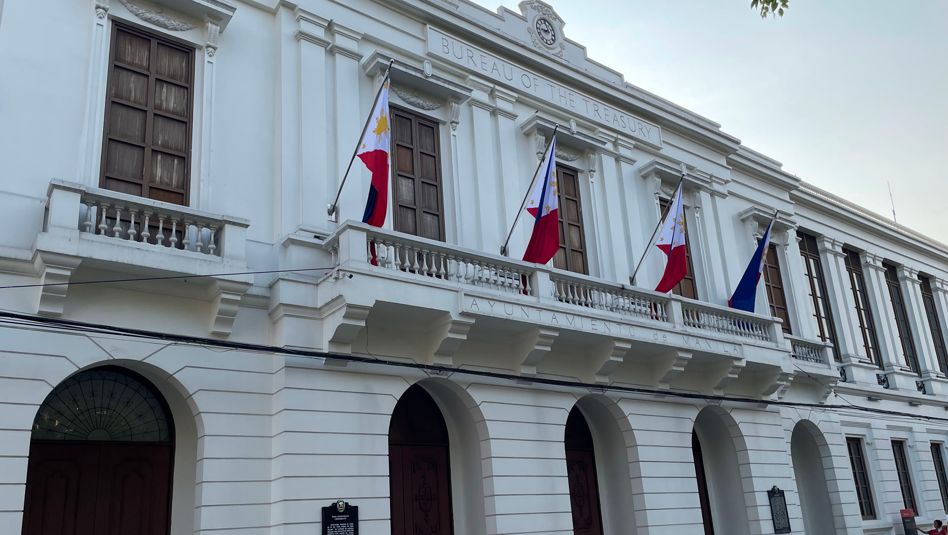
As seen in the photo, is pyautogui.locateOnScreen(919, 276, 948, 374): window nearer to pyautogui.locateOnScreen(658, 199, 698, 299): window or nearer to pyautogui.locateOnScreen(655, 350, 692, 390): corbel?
pyautogui.locateOnScreen(658, 199, 698, 299): window

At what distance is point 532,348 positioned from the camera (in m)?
13.4

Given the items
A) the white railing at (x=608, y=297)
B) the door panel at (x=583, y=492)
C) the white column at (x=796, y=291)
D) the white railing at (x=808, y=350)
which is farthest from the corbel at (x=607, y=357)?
the white column at (x=796, y=291)

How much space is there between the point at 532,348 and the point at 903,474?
14.6 metres

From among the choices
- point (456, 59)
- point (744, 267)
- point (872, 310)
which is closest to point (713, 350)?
point (744, 267)

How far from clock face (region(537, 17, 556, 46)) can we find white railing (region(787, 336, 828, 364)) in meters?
8.78

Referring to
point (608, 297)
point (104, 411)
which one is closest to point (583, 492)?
point (608, 297)

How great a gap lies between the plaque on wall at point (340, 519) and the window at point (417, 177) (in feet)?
15.2

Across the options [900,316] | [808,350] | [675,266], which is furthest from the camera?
[900,316]

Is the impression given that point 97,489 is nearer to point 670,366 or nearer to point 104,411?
point 104,411

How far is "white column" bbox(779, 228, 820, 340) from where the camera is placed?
68.5 ft

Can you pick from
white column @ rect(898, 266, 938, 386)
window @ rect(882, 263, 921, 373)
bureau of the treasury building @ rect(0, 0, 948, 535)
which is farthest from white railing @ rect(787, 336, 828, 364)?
white column @ rect(898, 266, 938, 386)

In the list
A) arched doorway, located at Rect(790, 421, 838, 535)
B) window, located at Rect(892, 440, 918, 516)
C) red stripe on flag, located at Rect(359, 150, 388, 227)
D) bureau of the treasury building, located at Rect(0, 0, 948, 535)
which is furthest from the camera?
window, located at Rect(892, 440, 918, 516)

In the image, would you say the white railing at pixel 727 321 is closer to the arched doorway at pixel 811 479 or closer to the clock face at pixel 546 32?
the arched doorway at pixel 811 479

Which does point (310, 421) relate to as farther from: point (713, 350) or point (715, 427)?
point (715, 427)
